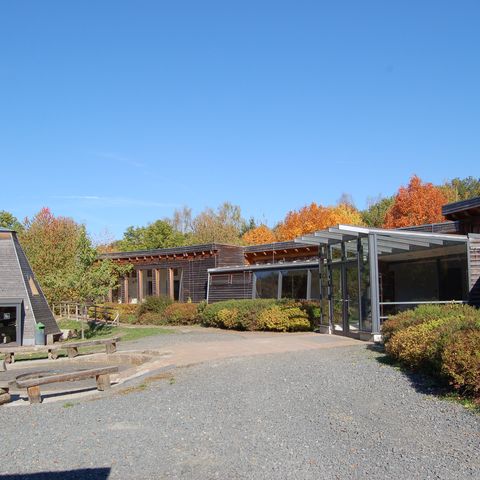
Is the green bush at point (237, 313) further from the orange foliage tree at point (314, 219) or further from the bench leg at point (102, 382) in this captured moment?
the orange foliage tree at point (314, 219)

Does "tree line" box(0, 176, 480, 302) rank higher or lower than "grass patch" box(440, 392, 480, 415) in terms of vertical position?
higher

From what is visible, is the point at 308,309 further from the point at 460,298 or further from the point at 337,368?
the point at 337,368

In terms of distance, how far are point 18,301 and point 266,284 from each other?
10.7m

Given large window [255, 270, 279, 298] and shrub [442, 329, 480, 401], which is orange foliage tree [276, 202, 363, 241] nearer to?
large window [255, 270, 279, 298]

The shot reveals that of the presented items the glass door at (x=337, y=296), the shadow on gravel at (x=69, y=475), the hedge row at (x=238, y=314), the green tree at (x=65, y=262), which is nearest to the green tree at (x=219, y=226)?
the green tree at (x=65, y=262)

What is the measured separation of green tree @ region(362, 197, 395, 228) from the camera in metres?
50.0

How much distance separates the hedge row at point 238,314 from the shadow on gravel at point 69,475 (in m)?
13.7

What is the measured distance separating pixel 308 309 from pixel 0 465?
1410 centimetres

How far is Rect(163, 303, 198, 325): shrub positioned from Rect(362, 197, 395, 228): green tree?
27.9m

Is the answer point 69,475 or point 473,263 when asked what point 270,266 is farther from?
point 69,475

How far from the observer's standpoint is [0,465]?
5551mm

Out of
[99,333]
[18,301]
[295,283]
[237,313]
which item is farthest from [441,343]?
[99,333]

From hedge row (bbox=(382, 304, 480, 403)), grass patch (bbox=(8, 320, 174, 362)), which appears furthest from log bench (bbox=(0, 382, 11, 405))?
grass patch (bbox=(8, 320, 174, 362))

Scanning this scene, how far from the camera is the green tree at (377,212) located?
164 feet
